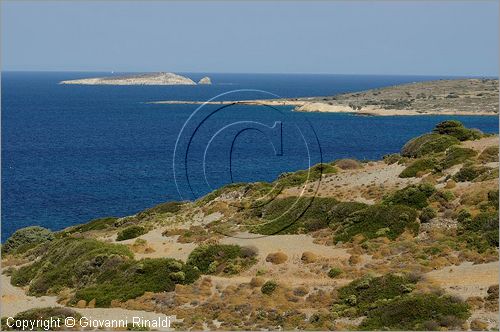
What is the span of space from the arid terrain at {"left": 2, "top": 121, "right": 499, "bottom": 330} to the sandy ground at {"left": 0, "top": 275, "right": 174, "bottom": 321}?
0.14 m

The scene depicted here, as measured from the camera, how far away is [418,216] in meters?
42.5

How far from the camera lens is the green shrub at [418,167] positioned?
175 feet

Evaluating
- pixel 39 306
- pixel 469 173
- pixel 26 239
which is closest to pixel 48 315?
pixel 39 306

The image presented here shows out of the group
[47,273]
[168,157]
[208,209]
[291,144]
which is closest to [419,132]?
[291,144]

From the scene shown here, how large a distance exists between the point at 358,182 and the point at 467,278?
76.1 ft

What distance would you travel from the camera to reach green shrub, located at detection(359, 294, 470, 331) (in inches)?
1021

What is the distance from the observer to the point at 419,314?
27.0 m

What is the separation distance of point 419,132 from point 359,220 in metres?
144

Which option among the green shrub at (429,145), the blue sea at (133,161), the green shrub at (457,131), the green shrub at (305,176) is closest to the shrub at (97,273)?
the blue sea at (133,161)

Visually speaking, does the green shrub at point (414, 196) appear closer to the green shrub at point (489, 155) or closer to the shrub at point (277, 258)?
the green shrub at point (489, 155)

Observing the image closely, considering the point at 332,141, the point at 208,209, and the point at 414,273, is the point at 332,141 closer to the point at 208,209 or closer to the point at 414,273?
the point at 208,209

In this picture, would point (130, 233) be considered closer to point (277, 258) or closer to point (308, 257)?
point (277, 258)

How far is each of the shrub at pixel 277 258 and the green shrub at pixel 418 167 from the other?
1843cm

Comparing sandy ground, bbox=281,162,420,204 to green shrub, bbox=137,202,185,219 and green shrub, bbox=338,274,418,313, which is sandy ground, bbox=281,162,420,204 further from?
green shrub, bbox=338,274,418,313
